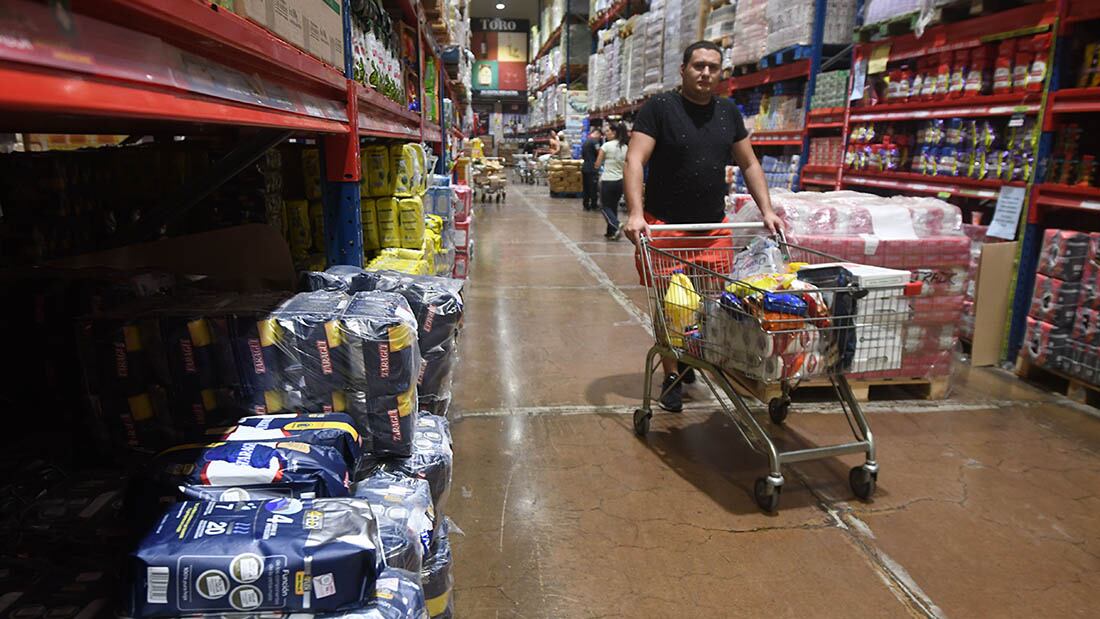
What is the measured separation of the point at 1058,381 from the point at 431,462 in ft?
12.7

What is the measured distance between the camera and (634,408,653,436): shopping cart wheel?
316cm

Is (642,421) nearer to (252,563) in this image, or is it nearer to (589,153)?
(252,563)

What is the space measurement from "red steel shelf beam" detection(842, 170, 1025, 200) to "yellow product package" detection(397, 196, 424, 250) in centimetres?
355

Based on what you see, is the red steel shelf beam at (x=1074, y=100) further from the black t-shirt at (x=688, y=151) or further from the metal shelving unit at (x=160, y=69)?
the metal shelving unit at (x=160, y=69)

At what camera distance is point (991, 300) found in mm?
4094

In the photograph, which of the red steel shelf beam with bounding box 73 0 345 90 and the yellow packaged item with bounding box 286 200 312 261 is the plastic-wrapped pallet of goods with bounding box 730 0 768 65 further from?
the red steel shelf beam with bounding box 73 0 345 90

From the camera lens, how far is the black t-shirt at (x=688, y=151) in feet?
11.0

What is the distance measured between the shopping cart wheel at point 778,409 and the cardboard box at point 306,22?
2.44 metres

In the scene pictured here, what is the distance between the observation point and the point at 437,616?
169 cm

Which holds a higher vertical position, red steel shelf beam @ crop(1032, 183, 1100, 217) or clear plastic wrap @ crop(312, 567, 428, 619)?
red steel shelf beam @ crop(1032, 183, 1100, 217)

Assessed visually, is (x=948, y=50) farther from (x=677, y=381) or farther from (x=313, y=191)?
(x=313, y=191)

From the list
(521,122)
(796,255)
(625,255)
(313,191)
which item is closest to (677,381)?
(796,255)

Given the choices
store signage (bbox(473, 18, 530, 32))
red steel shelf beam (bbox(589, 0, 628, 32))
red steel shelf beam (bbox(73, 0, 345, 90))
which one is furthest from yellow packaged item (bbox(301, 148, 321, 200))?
store signage (bbox(473, 18, 530, 32))

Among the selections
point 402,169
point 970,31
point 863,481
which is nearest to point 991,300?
point 970,31
